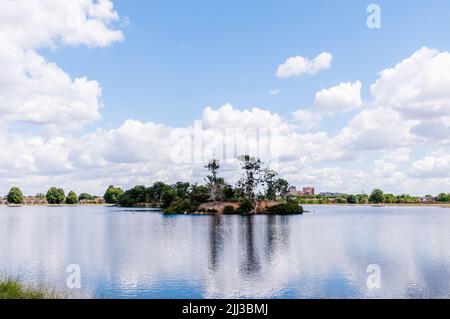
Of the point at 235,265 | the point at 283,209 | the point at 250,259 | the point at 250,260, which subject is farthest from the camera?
the point at 283,209

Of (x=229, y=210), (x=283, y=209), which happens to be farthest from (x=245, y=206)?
(x=283, y=209)

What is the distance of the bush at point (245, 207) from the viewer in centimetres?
16550

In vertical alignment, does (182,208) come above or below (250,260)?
above

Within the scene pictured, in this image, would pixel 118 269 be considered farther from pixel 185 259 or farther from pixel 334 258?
pixel 334 258

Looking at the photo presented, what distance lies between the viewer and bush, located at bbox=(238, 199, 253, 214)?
543ft

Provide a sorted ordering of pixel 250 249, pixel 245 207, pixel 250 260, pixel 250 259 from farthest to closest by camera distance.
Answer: pixel 245 207 < pixel 250 249 < pixel 250 259 < pixel 250 260

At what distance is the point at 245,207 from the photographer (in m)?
166

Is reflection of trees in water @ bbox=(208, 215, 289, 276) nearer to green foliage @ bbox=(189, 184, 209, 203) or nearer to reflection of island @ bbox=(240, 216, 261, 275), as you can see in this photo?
reflection of island @ bbox=(240, 216, 261, 275)

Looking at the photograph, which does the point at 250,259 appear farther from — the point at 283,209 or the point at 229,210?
the point at 283,209

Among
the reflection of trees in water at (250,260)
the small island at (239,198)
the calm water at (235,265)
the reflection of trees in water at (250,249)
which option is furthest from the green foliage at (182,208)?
the reflection of trees in water at (250,260)

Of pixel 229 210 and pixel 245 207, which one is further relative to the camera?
pixel 229 210

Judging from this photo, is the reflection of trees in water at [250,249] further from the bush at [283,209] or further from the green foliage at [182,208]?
the green foliage at [182,208]
